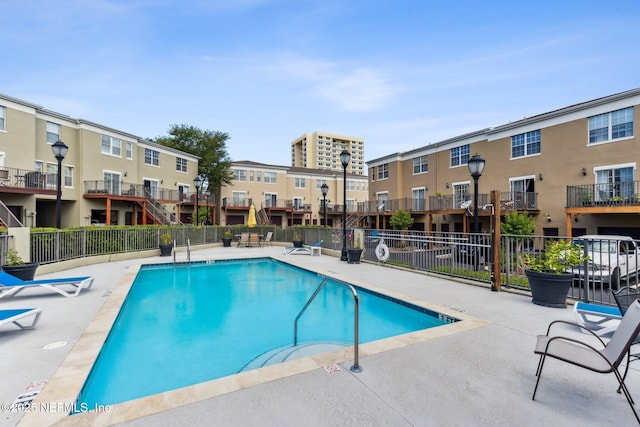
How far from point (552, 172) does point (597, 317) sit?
707 inches

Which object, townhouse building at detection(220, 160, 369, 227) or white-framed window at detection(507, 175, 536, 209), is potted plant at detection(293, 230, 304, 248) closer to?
white-framed window at detection(507, 175, 536, 209)

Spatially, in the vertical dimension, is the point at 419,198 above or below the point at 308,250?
above

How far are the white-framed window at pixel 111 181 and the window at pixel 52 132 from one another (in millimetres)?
3805

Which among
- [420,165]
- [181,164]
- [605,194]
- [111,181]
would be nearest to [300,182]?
[181,164]

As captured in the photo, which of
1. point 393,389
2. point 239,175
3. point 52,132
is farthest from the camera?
point 239,175

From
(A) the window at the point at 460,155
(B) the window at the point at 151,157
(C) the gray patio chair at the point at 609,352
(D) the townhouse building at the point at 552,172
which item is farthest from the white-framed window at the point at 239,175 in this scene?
(C) the gray patio chair at the point at 609,352

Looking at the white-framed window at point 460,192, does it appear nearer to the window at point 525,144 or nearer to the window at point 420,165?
the window at point 420,165

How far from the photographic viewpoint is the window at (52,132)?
2145 centimetres

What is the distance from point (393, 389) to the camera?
3092 mm

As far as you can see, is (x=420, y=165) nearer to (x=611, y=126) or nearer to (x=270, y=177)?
(x=611, y=126)

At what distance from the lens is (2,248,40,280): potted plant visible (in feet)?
25.5

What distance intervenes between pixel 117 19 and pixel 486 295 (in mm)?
14313

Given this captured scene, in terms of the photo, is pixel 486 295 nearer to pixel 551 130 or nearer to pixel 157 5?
pixel 157 5

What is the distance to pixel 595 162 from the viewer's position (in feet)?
56.0
